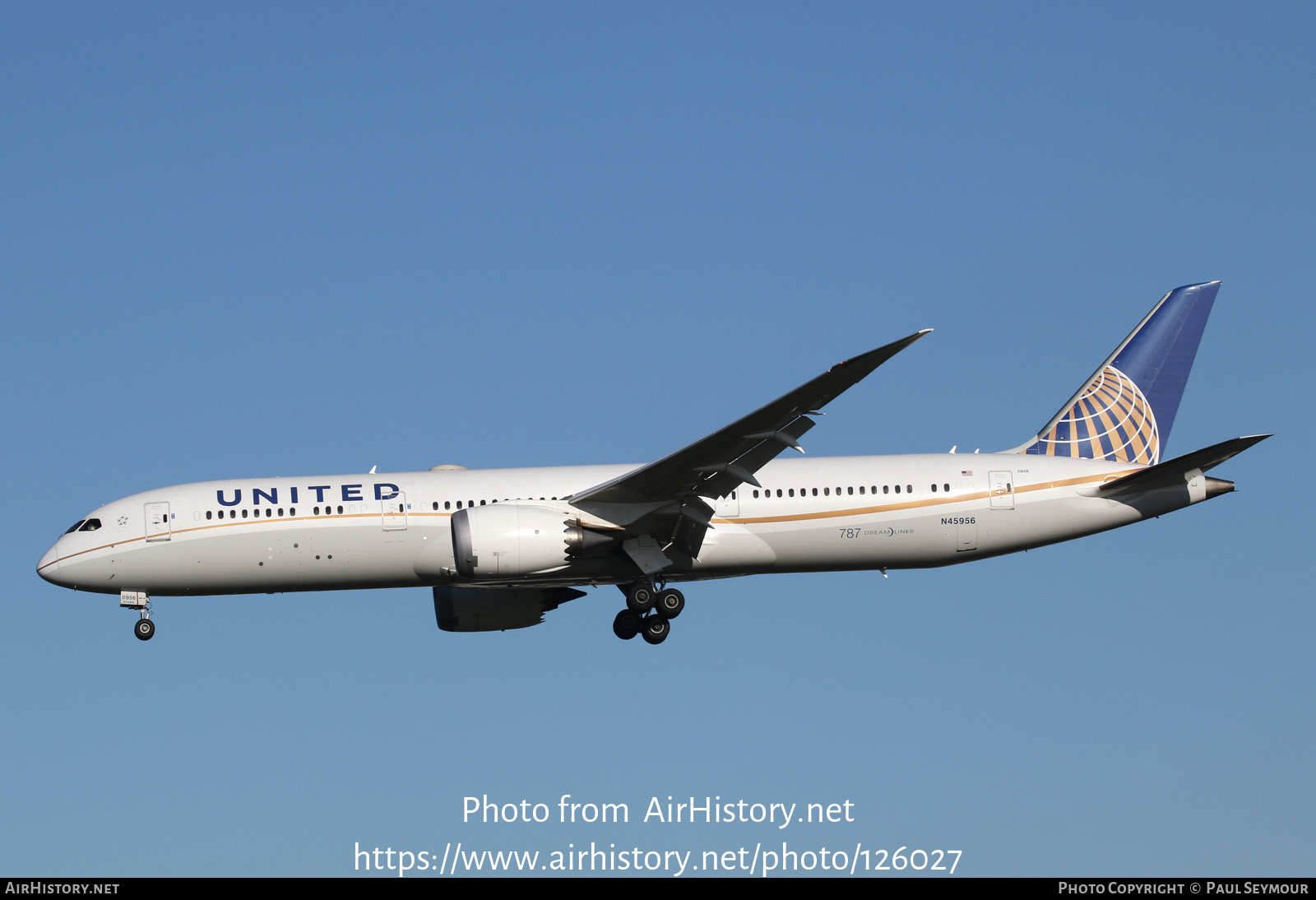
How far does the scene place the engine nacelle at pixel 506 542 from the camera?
26297 mm

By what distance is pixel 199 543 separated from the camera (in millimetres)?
28141

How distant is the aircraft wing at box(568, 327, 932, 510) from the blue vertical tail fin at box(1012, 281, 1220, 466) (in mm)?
7731

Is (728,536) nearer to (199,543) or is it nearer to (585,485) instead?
(585,485)

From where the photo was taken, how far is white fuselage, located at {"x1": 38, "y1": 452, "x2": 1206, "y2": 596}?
91.5 ft

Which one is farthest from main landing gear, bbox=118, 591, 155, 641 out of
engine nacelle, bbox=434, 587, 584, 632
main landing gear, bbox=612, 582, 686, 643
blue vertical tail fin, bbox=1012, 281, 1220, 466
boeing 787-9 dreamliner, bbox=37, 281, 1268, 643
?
blue vertical tail fin, bbox=1012, 281, 1220, 466

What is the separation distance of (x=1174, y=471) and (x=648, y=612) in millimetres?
10682

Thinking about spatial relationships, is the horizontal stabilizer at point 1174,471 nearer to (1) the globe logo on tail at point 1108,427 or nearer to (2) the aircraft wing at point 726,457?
(1) the globe logo on tail at point 1108,427

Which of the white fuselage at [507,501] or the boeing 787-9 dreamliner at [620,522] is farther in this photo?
the white fuselage at [507,501]

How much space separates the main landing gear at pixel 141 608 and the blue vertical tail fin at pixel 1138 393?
18.2 m

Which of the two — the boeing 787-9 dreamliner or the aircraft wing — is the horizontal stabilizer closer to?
the boeing 787-9 dreamliner

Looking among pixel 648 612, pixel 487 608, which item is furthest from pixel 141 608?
pixel 648 612

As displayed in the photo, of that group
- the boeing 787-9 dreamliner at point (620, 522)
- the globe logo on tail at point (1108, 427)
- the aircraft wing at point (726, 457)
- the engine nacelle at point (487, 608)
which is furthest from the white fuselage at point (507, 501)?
the engine nacelle at point (487, 608)
